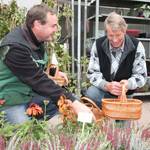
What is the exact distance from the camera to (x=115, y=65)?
337cm

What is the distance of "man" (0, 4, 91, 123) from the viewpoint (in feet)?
8.01

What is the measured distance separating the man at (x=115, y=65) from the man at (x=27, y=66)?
23.2 inches

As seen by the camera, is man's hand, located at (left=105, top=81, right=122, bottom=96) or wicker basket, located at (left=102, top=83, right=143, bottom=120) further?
man's hand, located at (left=105, top=81, right=122, bottom=96)

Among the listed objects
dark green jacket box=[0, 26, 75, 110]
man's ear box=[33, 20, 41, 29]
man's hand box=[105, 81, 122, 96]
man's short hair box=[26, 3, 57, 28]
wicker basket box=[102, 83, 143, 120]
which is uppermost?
man's short hair box=[26, 3, 57, 28]

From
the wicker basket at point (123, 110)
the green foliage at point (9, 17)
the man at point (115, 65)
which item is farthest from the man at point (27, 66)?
the green foliage at point (9, 17)

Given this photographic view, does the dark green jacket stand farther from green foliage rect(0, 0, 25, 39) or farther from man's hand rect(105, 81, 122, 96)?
green foliage rect(0, 0, 25, 39)

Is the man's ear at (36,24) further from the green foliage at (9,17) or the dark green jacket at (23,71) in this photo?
the green foliage at (9,17)

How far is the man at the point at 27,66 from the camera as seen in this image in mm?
2441

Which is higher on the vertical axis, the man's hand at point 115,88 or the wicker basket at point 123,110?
the man's hand at point 115,88

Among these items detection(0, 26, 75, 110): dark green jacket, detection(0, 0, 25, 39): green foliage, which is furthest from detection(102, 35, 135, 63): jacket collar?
detection(0, 0, 25, 39): green foliage

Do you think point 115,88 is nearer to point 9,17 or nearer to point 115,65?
point 115,65

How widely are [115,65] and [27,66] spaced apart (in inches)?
44.5

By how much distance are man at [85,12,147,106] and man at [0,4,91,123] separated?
1.93 feet

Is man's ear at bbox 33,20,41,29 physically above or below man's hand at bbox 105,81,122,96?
above
